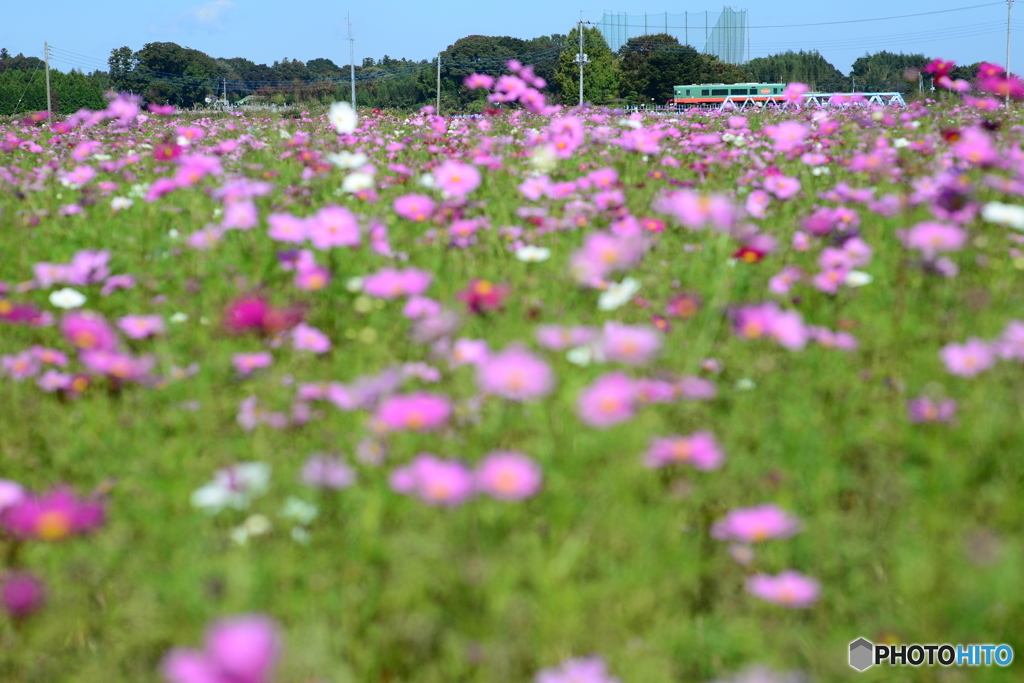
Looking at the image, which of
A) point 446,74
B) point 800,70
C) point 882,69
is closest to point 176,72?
point 446,74

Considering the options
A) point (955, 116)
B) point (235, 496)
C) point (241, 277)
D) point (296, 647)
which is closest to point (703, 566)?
point (296, 647)

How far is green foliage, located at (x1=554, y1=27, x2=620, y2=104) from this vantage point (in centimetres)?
5209

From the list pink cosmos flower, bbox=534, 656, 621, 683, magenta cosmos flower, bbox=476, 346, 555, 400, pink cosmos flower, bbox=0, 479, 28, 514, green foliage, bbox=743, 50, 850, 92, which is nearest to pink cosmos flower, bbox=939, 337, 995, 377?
magenta cosmos flower, bbox=476, 346, 555, 400

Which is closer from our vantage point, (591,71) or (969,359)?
(969,359)

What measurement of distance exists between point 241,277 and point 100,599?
4.04 feet

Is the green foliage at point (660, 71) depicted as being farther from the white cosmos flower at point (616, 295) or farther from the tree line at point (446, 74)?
the white cosmos flower at point (616, 295)

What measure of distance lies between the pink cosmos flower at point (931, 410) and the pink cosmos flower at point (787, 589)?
51 cm

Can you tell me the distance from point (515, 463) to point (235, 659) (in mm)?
522

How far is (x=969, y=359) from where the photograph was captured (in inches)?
65.9

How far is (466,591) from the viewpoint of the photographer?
3.94 feet

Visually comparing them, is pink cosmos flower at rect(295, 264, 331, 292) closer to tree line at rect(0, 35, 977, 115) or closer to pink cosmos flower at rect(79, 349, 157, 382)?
pink cosmos flower at rect(79, 349, 157, 382)

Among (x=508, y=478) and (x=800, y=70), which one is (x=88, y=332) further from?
(x=800, y=70)

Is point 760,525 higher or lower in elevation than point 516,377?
lower

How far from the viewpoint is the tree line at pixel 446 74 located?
43.9m
